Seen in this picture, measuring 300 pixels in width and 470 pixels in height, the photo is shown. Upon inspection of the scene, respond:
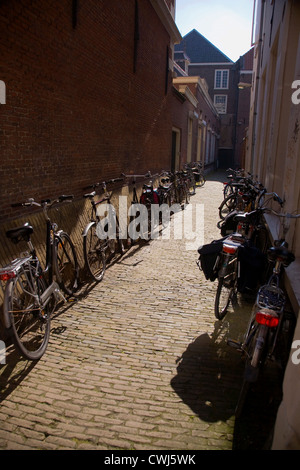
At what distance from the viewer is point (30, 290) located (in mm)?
3414

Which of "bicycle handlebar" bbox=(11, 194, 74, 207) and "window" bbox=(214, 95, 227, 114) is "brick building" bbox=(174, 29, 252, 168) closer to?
"window" bbox=(214, 95, 227, 114)

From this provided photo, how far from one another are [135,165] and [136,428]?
7551mm

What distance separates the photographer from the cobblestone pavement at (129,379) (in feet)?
8.00

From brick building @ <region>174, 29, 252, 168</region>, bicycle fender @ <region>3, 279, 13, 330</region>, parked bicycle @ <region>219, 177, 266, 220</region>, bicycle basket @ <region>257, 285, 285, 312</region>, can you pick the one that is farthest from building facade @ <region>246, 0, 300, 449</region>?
brick building @ <region>174, 29, 252, 168</region>

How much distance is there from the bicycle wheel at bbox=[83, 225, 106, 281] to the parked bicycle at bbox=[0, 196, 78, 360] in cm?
56

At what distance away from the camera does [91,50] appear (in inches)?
236

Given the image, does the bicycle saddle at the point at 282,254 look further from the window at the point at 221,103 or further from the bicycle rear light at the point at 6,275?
the window at the point at 221,103

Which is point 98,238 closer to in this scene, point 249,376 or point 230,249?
point 230,249

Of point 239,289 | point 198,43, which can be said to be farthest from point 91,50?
point 198,43

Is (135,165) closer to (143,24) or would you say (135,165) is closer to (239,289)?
(143,24)

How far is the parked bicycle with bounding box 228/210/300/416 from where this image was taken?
253cm

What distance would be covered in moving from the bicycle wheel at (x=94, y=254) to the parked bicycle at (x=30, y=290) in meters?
0.56

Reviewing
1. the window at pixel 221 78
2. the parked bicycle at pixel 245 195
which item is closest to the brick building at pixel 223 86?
the window at pixel 221 78
